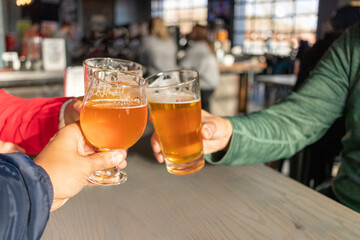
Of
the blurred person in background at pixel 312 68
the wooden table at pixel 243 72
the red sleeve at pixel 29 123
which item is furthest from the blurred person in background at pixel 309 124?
the wooden table at pixel 243 72

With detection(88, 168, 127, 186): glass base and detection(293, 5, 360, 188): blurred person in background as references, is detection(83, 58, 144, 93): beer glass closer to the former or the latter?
detection(88, 168, 127, 186): glass base

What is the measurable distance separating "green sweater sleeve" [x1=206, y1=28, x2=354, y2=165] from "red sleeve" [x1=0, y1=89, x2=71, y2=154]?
51 centimetres

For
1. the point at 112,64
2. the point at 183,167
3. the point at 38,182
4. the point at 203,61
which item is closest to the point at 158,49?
the point at 203,61

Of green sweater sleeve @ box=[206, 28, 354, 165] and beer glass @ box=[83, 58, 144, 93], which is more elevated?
beer glass @ box=[83, 58, 144, 93]

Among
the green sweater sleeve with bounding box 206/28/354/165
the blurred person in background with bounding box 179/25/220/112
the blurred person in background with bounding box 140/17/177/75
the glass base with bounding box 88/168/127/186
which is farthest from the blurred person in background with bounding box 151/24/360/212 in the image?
the blurred person in background with bounding box 140/17/177/75

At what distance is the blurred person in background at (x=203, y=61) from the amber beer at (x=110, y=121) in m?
3.56

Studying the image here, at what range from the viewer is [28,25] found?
473cm

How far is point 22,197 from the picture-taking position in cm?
44

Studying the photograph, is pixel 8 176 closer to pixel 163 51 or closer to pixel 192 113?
pixel 192 113

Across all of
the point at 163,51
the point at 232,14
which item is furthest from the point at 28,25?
the point at 232,14

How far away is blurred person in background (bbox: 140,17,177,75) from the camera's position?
438 centimetres

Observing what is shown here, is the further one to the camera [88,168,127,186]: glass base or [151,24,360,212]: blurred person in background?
[151,24,360,212]: blurred person in background

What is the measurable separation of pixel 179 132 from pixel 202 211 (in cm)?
18

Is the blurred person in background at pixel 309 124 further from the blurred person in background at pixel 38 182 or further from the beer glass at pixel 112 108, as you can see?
the blurred person in background at pixel 38 182
